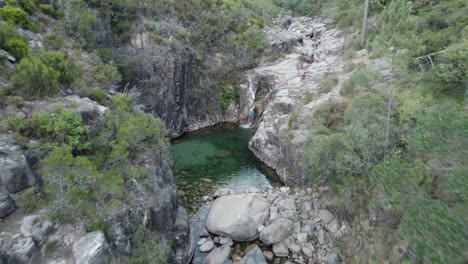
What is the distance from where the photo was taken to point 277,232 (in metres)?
16.4

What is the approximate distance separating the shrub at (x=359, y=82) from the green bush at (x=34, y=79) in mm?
18248

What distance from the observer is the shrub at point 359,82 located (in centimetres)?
1742

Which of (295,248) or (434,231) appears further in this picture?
(295,248)

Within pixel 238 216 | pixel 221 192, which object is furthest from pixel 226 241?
pixel 221 192

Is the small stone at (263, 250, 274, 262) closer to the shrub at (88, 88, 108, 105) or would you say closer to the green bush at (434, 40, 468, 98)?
the green bush at (434, 40, 468, 98)

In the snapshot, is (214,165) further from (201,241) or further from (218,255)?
(218,255)

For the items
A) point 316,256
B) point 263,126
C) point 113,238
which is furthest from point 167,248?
point 263,126

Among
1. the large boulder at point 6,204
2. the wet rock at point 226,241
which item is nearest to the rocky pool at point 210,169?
the wet rock at point 226,241

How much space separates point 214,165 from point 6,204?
1821 centimetres

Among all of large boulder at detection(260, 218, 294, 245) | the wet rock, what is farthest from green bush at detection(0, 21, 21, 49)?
large boulder at detection(260, 218, 294, 245)

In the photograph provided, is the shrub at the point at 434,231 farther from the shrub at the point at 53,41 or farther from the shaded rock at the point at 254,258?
the shrub at the point at 53,41

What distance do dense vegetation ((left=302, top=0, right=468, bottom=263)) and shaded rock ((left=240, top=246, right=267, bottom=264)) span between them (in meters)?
4.72

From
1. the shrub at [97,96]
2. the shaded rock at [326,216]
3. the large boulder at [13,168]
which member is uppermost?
the shrub at [97,96]

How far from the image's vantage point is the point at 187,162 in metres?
27.0
